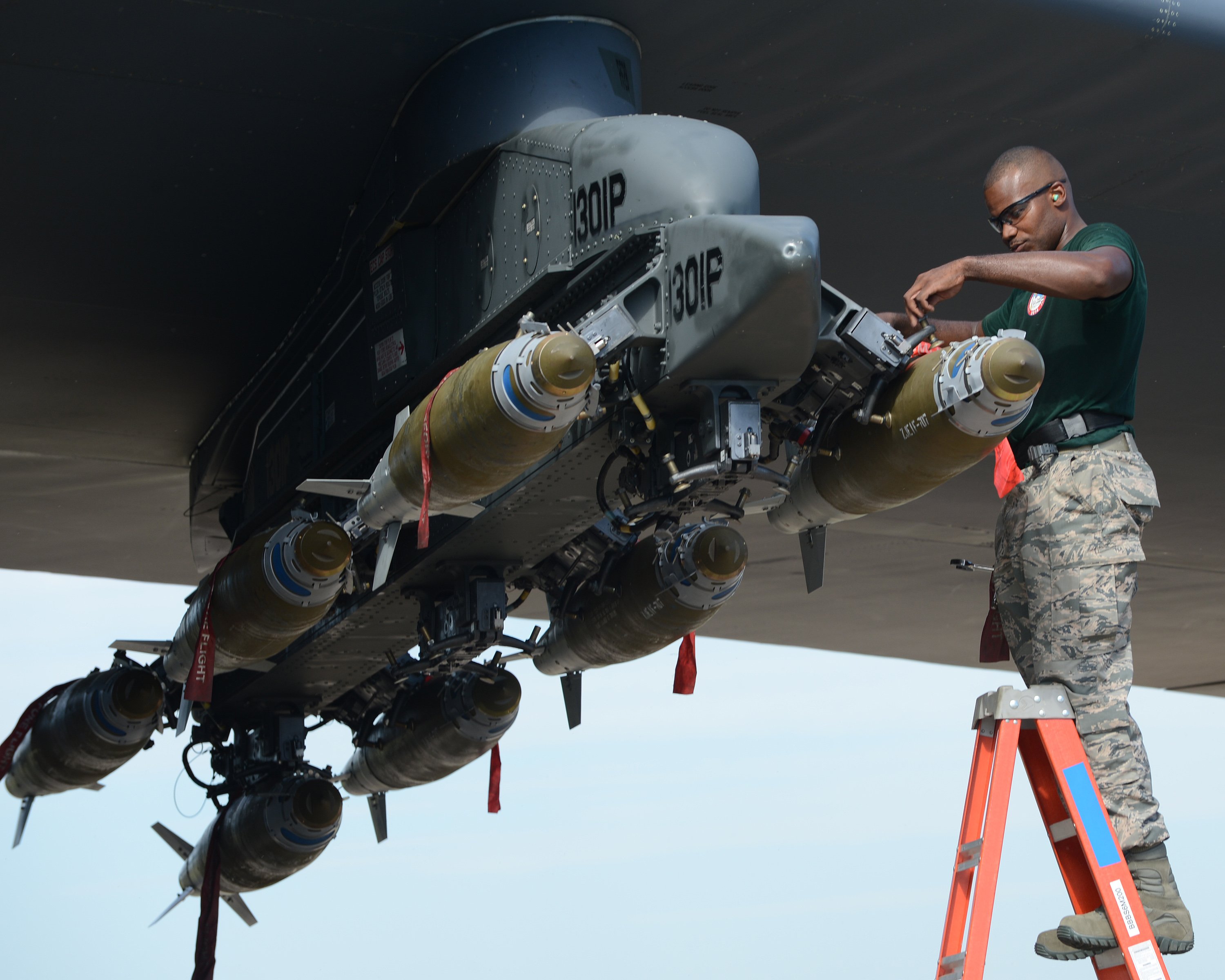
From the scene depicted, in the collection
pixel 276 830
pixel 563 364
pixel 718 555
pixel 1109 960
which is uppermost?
pixel 563 364

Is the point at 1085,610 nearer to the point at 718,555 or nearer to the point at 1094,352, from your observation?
the point at 1094,352

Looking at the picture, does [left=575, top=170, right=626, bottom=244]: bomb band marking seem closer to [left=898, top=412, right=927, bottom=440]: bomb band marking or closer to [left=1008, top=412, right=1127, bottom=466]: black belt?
[left=898, top=412, right=927, bottom=440]: bomb band marking

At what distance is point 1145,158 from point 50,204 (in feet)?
20.8

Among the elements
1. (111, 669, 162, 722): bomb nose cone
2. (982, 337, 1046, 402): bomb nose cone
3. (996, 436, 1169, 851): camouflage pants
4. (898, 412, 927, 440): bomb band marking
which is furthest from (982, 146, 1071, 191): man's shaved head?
(111, 669, 162, 722): bomb nose cone

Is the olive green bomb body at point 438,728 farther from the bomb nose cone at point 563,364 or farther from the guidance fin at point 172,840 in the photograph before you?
the bomb nose cone at point 563,364

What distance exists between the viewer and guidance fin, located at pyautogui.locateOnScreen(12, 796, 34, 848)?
11.2m

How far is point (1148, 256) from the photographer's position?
897 centimetres

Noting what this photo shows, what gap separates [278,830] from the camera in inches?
429

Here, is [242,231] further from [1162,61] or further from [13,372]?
[1162,61]

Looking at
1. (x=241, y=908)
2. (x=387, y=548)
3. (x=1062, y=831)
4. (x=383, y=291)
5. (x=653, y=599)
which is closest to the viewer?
(x=1062, y=831)

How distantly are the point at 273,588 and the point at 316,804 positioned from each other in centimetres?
394

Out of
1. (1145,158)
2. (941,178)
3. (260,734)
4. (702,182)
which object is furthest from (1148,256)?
(260,734)

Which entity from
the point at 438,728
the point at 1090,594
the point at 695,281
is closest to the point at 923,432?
the point at 1090,594

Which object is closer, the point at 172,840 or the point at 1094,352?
the point at 1094,352
